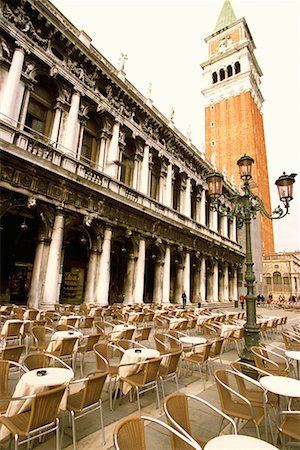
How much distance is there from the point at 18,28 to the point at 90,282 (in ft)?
38.0

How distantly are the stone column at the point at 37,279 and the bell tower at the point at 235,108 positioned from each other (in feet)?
105

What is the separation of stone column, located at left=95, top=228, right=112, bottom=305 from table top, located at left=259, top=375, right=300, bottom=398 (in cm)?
1025

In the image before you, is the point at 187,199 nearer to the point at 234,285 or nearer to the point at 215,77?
the point at 234,285

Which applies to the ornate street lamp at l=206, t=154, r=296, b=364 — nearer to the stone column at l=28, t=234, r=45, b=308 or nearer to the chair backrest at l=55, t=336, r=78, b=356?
the chair backrest at l=55, t=336, r=78, b=356

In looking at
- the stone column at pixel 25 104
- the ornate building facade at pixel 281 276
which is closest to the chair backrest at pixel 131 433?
the stone column at pixel 25 104

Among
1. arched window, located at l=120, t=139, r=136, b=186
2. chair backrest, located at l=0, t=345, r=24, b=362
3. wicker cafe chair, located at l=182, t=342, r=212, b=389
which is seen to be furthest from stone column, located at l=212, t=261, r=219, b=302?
chair backrest, located at l=0, t=345, r=24, b=362

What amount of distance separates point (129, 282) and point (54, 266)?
555 centimetres

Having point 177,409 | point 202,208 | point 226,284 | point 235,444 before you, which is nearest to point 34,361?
point 177,409

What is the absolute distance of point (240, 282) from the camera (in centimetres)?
3127

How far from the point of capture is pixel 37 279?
10680 mm

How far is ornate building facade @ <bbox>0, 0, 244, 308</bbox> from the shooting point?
10.8m

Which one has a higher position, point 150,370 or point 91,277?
point 91,277

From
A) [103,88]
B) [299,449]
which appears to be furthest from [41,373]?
[103,88]

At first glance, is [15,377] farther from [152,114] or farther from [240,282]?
Result: [240,282]
